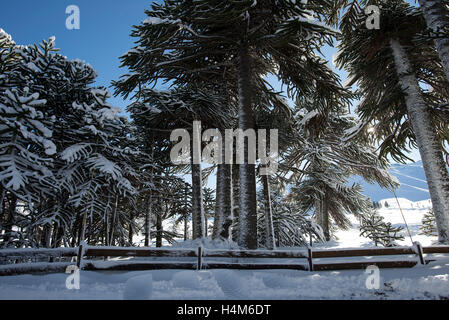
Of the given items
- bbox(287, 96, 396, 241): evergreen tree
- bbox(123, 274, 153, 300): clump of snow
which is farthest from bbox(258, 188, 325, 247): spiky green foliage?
bbox(123, 274, 153, 300): clump of snow

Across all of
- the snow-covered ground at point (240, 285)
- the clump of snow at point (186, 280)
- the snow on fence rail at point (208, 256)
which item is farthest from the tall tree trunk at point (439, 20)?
the clump of snow at point (186, 280)

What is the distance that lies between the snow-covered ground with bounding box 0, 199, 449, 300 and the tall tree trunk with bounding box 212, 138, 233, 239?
326 cm

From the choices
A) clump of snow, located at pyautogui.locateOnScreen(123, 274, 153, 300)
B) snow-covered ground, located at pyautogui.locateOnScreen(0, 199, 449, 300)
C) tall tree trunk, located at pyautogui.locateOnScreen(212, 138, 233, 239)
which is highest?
tall tree trunk, located at pyautogui.locateOnScreen(212, 138, 233, 239)

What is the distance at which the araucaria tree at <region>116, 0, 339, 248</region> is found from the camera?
7039mm

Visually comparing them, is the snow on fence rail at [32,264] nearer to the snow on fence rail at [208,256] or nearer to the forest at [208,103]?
the snow on fence rail at [208,256]

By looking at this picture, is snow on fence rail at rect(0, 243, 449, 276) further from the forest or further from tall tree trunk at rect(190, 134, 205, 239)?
tall tree trunk at rect(190, 134, 205, 239)

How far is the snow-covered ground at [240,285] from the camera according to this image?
417 cm

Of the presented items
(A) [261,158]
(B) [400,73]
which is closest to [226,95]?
(A) [261,158]

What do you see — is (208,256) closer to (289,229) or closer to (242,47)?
(242,47)

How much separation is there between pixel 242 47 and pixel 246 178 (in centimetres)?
522

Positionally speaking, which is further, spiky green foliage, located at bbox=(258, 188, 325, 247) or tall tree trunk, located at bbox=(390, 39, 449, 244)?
spiky green foliage, located at bbox=(258, 188, 325, 247)

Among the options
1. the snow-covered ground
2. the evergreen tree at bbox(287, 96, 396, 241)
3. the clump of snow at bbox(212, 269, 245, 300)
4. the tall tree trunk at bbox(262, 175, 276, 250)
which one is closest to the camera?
the snow-covered ground

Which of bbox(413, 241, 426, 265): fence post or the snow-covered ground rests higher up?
bbox(413, 241, 426, 265): fence post

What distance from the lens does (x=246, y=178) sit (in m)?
8.02
